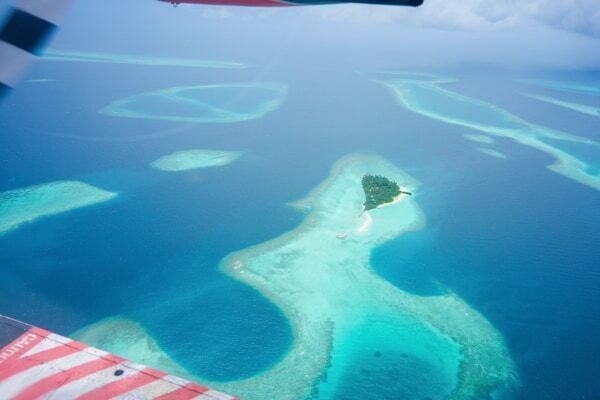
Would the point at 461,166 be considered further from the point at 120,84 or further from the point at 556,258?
the point at 120,84

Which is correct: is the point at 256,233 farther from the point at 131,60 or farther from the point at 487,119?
the point at 131,60

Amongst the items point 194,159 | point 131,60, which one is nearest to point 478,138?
point 194,159

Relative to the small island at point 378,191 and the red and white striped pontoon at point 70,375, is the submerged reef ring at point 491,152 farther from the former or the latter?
the red and white striped pontoon at point 70,375

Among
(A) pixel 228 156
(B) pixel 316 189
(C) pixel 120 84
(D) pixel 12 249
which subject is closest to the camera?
(D) pixel 12 249

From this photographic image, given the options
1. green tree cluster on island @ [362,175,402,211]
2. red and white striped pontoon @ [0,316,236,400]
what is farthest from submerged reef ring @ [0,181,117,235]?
green tree cluster on island @ [362,175,402,211]

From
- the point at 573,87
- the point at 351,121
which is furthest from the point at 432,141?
the point at 573,87

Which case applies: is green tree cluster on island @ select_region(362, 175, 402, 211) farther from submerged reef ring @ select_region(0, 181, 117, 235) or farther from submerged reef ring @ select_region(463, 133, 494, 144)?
submerged reef ring @ select_region(463, 133, 494, 144)

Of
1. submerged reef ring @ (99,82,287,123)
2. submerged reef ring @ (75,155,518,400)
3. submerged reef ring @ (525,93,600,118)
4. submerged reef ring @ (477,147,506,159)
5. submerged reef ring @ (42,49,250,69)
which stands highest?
submerged reef ring @ (42,49,250,69)
